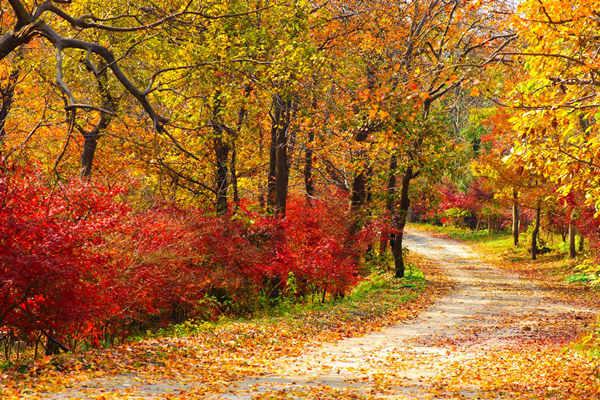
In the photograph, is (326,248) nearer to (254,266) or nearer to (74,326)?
(254,266)

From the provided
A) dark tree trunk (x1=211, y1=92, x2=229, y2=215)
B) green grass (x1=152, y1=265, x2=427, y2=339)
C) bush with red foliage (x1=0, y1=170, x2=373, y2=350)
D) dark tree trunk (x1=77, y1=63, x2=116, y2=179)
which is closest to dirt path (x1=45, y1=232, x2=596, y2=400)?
green grass (x1=152, y1=265, x2=427, y2=339)

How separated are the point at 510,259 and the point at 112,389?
96.2ft

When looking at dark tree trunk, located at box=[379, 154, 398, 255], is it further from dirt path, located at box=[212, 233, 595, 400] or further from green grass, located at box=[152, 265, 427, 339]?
dirt path, located at box=[212, 233, 595, 400]

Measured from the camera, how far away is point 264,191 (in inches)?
900

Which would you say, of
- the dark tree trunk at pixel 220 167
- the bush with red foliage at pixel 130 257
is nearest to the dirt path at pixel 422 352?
the bush with red foliage at pixel 130 257

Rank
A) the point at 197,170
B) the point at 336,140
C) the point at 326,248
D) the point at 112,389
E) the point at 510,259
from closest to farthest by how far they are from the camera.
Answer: the point at 112,389, the point at 326,248, the point at 197,170, the point at 336,140, the point at 510,259

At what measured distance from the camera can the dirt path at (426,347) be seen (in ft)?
26.6

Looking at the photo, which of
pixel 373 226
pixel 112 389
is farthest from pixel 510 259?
pixel 112 389

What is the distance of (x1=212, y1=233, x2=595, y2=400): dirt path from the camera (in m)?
8.10

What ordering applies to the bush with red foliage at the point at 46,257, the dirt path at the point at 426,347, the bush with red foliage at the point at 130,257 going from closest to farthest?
the bush with red foliage at the point at 46,257
the bush with red foliage at the point at 130,257
the dirt path at the point at 426,347

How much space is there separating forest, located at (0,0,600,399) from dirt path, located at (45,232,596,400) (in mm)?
89

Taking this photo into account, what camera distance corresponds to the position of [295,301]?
16.7 metres

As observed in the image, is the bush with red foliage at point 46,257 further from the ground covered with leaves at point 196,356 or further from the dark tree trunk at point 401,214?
the dark tree trunk at point 401,214

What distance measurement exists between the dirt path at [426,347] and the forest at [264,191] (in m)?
0.10
